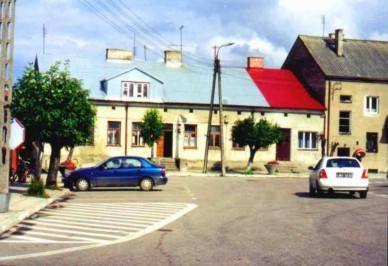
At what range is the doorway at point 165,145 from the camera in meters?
52.0

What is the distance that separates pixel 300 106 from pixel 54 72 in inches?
1252

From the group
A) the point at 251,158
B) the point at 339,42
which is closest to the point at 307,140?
the point at 251,158

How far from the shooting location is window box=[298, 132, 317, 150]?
54656 mm

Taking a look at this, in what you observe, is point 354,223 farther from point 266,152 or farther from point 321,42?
point 321,42

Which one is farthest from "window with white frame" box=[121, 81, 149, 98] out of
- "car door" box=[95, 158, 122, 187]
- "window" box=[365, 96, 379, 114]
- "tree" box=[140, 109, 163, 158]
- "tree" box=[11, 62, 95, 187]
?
"tree" box=[11, 62, 95, 187]

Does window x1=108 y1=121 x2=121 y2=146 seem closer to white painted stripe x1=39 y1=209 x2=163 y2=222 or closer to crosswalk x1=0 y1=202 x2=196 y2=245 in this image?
crosswalk x1=0 y1=202 x2=196 y2=245

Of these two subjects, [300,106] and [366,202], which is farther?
[300,106]

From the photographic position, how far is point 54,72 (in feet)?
84.7

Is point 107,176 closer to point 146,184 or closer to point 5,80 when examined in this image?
point 146,184

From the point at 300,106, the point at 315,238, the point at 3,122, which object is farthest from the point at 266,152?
the point at 315,238

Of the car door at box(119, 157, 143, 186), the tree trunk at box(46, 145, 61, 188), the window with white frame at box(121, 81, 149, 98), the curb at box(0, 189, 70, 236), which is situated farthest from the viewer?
the window with white frame at box(121, 81, 149, 98)

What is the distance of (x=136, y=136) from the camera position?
51.3m

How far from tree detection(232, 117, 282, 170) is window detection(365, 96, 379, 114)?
1128 cm

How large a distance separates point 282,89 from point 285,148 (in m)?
5.83
